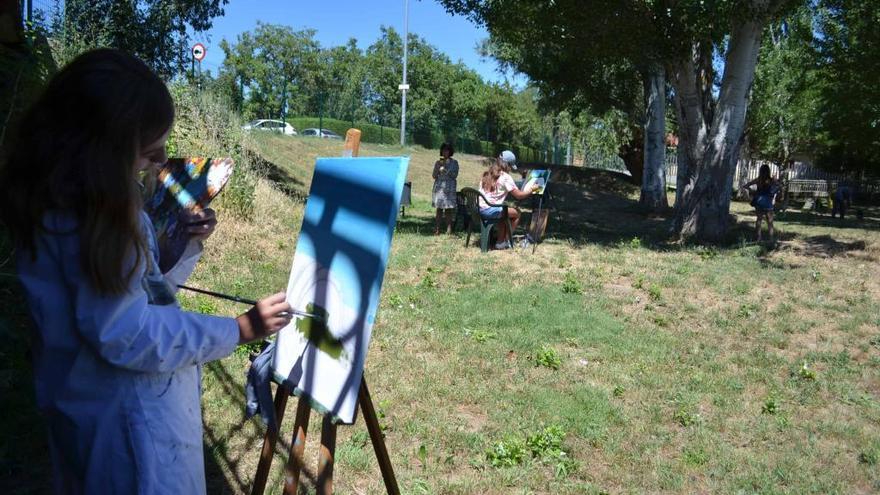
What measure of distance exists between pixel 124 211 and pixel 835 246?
11.8m

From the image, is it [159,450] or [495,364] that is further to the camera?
[495,364]

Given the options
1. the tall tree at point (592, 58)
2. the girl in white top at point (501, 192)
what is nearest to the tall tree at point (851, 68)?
the tall tree at point (592, 58)

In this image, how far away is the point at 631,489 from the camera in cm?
341

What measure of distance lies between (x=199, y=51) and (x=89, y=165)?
573 inches

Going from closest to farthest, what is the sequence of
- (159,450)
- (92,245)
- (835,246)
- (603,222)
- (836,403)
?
(92,245) → (159,450) → (836,403) → (835,246) → (603,222)

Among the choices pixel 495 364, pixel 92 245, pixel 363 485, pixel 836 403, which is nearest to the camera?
pixel 92 245

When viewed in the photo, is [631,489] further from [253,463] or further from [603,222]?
[603,222]

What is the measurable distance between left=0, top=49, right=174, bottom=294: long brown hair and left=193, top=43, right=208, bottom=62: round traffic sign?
14.0 meters

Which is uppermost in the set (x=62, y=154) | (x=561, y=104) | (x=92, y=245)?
(x=561, y=104)

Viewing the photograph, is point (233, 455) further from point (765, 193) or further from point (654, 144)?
point (654, 144)

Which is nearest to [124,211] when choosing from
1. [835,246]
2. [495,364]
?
[495,364]

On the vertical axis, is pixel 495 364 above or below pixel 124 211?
below

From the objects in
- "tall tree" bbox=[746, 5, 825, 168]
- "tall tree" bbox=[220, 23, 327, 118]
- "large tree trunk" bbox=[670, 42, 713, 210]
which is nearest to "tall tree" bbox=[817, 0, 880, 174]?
"tall tree" bbox=[746, 5, 825, 168]

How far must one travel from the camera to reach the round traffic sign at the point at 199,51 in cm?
1419
